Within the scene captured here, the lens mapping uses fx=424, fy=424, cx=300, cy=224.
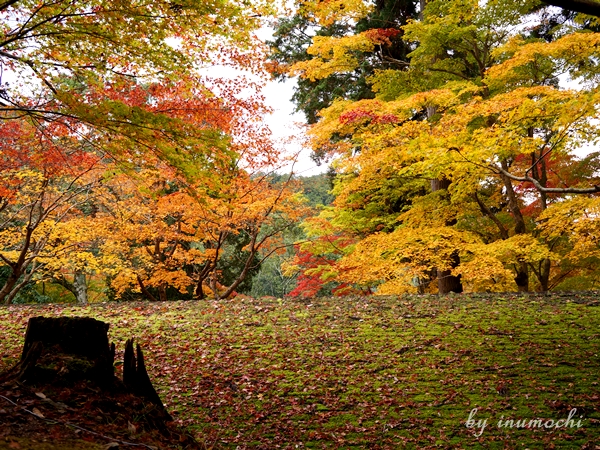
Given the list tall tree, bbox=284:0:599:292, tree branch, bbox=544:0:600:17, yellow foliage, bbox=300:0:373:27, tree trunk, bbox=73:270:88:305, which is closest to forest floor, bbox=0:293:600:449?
tall tree, bbox=284:0:599:292

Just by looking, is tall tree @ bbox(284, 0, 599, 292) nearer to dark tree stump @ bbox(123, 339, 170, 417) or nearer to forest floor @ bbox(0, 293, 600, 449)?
forest floor @ bbox(0, 293, 600, 449)

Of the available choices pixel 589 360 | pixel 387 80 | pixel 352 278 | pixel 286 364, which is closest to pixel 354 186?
pixel 352 278

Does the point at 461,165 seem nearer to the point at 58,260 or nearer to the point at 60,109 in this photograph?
the point at 60,109

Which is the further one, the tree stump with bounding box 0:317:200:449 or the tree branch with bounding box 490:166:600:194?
the tree branch with bounding box 490:166:600:194

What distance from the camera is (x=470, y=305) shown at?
8.09m

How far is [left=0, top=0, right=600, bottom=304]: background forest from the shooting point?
15.1 ft

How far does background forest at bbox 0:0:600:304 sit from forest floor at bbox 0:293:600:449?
1.37m

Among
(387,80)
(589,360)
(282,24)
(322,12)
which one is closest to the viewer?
(589,360)

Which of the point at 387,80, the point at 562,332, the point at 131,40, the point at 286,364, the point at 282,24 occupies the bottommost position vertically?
the point at 286,364

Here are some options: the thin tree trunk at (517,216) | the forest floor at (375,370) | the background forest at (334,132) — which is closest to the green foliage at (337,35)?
the background forest at (334,132)

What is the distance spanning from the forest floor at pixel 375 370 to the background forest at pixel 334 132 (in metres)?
1.37

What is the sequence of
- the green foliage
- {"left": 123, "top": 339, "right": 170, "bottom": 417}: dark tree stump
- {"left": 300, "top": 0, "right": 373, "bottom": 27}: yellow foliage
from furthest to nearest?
the green foliage < {"left": 300, "top": 0, "right": 373, "bottom": 27}: yellow foliage < {"left": 123, "top": 339, "right": 170, "bottom": 417}: dark tree stump

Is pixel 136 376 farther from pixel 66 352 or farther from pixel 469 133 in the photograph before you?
pixel 469 133

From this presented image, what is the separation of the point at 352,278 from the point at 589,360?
506cm
